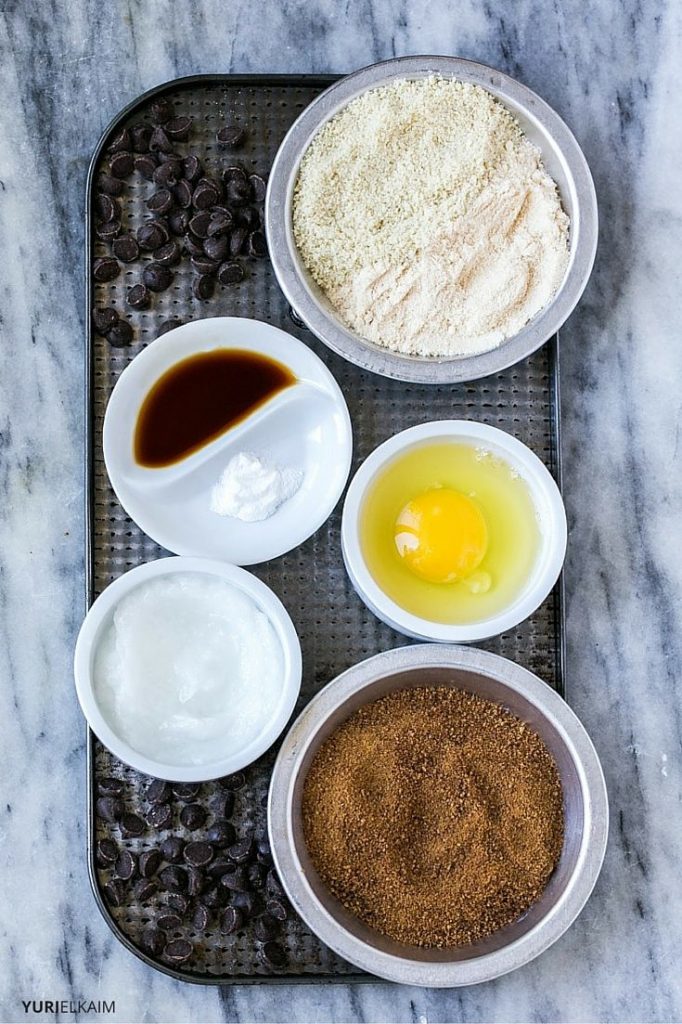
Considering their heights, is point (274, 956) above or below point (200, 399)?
below

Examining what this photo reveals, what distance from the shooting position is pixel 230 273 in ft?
5.10

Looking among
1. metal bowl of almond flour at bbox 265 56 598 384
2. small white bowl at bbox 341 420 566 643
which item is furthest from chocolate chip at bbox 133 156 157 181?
small white bowl at bbox 341 420 566 643

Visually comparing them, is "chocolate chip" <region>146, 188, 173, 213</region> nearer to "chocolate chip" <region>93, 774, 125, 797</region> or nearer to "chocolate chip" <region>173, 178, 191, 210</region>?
"chocolate chip" <region>173, 178, 191, 210</region>

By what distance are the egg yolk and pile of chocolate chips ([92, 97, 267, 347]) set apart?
0.51 m

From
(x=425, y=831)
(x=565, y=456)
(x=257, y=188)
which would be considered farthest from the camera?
(x=565, y=456)

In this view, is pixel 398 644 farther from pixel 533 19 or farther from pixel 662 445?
pixel 533 19

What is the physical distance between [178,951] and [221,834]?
203 millimetres

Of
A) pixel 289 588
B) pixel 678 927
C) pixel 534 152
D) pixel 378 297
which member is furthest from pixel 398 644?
pixel 534 152

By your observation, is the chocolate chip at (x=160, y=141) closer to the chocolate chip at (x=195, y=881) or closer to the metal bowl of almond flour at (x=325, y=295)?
the metal bowl of almond flour at (x=325, y=295)

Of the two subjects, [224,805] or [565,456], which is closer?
[224,805]

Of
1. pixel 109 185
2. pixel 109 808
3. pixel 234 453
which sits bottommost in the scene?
pixel 109 808

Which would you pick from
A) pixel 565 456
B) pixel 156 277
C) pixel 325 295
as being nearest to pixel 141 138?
pixel 156 277

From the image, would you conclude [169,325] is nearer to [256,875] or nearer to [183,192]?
[183,192]

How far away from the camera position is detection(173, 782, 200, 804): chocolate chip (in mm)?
1527
